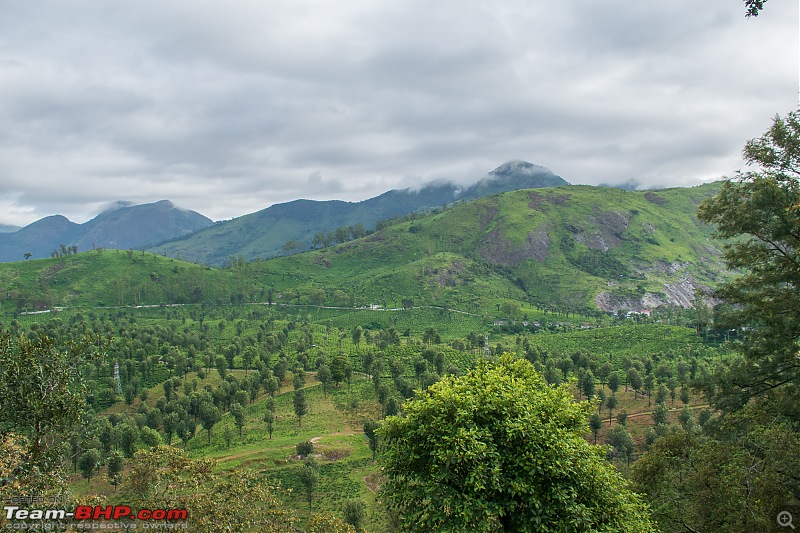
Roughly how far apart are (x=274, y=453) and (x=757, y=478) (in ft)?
209

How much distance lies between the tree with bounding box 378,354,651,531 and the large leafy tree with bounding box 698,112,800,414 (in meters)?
11.0

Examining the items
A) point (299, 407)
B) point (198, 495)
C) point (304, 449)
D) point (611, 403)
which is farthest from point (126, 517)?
point (611, 403)

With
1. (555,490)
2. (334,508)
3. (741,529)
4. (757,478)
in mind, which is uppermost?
(555,490)

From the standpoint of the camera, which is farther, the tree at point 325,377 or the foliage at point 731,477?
the tree at point 325,377

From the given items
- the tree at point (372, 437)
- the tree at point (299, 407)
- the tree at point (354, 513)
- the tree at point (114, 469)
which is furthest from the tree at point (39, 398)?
the tree at point (299, 407)

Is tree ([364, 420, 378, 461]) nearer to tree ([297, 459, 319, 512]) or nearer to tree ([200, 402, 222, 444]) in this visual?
tree ([297, 459, 319, 512])

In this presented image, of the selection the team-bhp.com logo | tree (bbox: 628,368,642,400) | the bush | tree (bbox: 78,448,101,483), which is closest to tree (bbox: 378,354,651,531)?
the team-bhp.com logo

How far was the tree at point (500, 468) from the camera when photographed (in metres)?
17.8

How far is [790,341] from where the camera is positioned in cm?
2384

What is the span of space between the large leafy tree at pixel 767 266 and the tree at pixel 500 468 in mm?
11046

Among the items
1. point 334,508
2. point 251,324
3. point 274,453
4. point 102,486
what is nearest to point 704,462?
point 334,508

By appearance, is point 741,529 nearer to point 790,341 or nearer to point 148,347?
point 790,341

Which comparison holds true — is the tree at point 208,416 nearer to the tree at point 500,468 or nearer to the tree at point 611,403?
the tree at point 500,468

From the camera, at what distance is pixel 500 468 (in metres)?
18.7
